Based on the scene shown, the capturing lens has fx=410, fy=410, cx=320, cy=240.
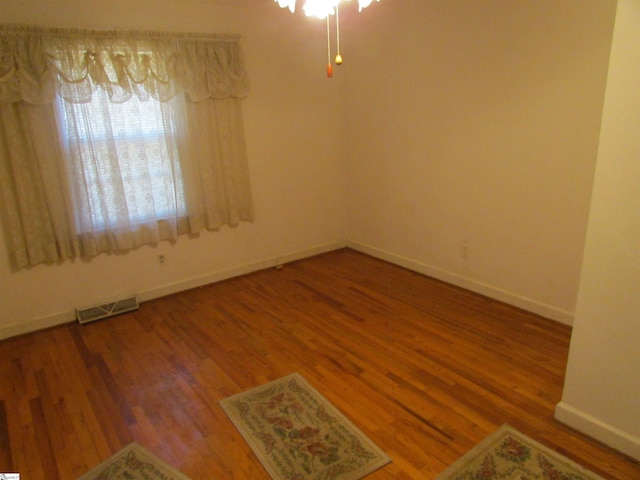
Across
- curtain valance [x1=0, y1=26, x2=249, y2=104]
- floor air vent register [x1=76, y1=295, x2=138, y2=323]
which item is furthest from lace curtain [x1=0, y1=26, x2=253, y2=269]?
floor air vent register [x1=76, y1=295, x2=138, y2=323]

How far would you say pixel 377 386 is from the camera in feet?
7.97

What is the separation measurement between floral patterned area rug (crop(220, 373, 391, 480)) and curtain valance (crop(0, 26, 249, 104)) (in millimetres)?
2545

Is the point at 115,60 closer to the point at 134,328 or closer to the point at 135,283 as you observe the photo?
the point at 135,283

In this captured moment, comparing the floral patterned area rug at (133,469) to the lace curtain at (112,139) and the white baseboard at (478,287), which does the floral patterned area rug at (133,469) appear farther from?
the white baseboard at (478,287)

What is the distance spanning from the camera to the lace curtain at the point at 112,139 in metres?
2.98

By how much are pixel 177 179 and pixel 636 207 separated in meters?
3.30

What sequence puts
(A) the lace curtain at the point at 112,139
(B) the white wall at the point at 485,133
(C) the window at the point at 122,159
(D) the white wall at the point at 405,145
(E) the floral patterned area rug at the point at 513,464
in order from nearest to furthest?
(E) the floral patterned area rug at the point at 513,464
(B) the white wall at the point at 485,133
(D) the white wall at the point at 405,145
(A) the lace curtain at the point at 112,139
(C) the window at the point at 122,159

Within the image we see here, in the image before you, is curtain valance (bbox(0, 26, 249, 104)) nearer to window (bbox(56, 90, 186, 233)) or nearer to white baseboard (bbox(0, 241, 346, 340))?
window (bbox(56, 90, 186, 233))

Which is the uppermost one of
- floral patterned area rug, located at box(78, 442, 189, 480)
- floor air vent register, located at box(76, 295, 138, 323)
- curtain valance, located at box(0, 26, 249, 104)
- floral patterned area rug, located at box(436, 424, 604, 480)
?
curtain valance, located at box(0, 26, 249, 104)

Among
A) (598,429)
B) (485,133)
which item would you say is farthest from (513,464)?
(485,133)

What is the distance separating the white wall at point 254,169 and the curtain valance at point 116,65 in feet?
0.41

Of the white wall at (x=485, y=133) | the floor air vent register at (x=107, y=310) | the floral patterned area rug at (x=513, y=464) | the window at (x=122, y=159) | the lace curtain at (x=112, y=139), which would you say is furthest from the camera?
the floor air vent register at (x=107, y=310)

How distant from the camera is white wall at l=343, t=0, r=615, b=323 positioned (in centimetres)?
272

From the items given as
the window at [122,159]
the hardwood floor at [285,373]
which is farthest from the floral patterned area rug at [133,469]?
the window at [122,159]
